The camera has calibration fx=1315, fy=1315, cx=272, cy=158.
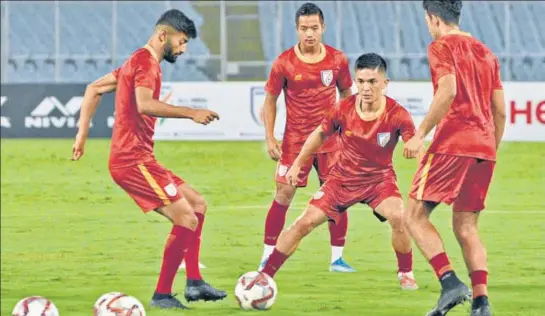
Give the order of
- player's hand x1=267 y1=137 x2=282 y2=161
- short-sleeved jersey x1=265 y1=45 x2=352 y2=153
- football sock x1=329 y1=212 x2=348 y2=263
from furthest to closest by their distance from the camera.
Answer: football sock x1=329 y1=212 x2=348 y2=263
short-sleeved jersey x1=265 y1=45 x2=352 y2=153
player's hand x1=267 y1=137 x2=282 y2=161

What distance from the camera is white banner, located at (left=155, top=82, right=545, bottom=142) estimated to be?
21734mm

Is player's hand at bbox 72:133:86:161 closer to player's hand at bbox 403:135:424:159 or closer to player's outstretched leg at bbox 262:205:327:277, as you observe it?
player's outstretched leg at bbox 262:205:327:277

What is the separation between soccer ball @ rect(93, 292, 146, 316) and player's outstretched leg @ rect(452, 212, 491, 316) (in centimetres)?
179

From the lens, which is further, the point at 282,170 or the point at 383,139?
the point at 282,170

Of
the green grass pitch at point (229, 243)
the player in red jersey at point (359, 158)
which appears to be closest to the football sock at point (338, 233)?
the green grass pitch at point (229, 243)

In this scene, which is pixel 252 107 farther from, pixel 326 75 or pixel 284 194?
pixel 326 75

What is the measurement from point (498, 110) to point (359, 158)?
1271mm

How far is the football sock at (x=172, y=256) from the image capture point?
790 cm

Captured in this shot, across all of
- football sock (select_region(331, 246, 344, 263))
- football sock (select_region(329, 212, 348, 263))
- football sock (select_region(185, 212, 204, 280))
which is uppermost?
football sock (select_region(185, 212, 204, 280))

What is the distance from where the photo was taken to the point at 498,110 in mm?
7305

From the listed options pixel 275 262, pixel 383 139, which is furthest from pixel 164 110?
pixel 383 139

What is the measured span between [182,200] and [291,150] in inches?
73.6

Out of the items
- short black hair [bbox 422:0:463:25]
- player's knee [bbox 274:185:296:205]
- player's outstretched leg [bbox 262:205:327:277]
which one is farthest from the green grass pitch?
short black hair [bbox 422:0:463:25]

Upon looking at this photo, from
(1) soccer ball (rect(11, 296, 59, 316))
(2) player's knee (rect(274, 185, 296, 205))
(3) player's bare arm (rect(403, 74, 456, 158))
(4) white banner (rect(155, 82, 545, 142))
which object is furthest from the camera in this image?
(4) white banner (rect(155, 82, 545, 142))
